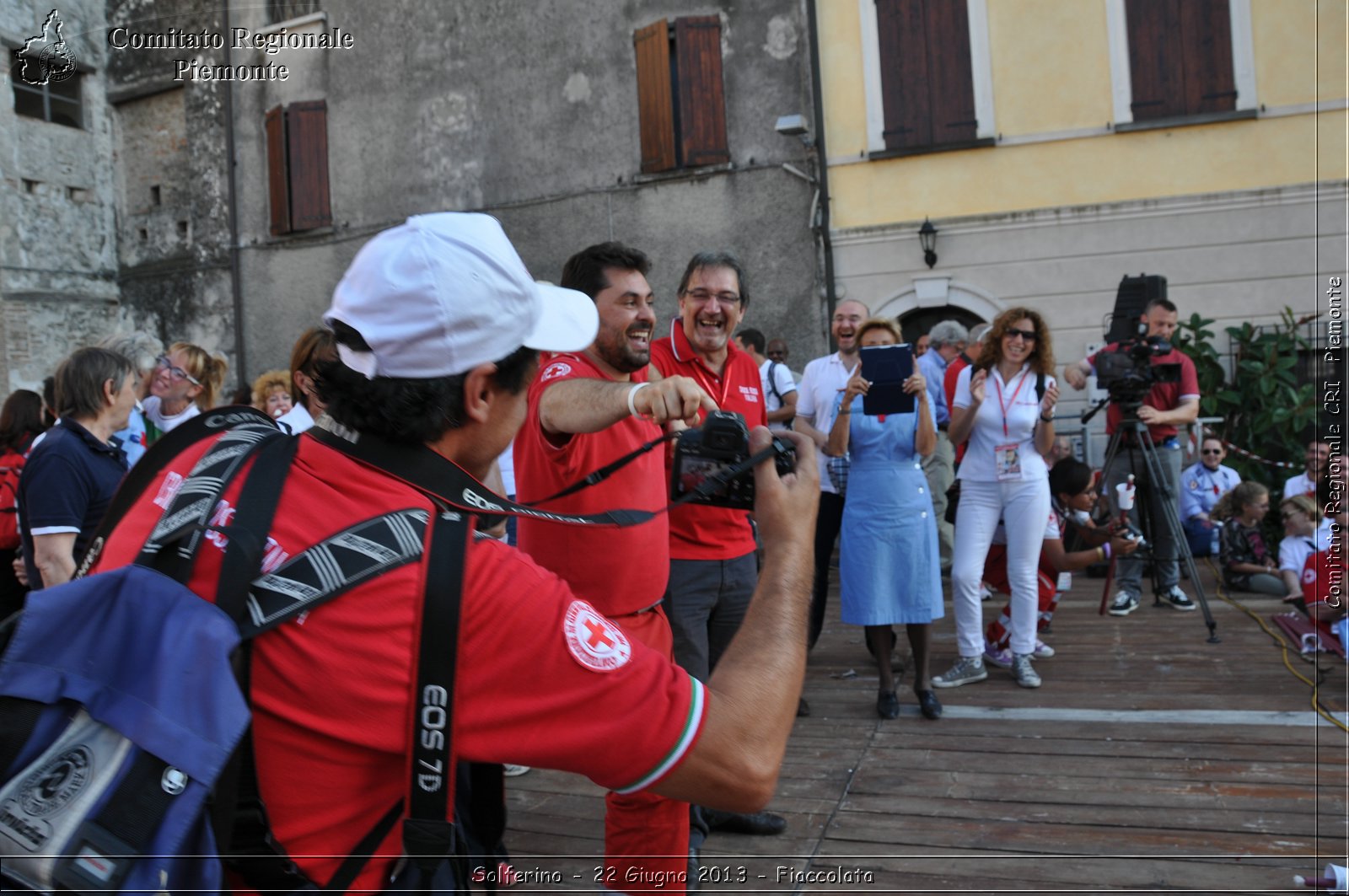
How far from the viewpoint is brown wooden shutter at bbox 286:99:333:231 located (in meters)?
15.3

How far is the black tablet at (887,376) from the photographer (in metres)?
4.95

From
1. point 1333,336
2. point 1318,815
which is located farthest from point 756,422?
point 1333,336

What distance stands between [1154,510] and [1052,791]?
348cm

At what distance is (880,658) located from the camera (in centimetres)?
512

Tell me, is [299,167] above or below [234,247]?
above

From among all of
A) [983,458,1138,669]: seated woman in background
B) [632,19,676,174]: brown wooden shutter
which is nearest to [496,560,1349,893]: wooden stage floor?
[983,458,1138,669]: seated woman in background

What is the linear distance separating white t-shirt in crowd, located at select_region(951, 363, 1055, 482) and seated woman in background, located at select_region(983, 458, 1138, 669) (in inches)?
18.6

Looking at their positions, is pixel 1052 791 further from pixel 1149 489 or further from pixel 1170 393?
pixel 1170 393

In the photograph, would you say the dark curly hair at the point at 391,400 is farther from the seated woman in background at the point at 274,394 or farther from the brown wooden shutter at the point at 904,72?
the brown wooden shutter at the point at 904,72

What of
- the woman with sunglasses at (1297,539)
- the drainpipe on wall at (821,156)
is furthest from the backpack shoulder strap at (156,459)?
the drainpipe on wall at (821,156)

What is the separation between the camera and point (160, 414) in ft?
17.8

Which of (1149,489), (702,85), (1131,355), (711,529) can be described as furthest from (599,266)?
(702,85)

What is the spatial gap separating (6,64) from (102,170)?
2.09 metres

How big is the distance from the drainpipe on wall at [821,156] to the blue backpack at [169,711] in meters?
10.9
